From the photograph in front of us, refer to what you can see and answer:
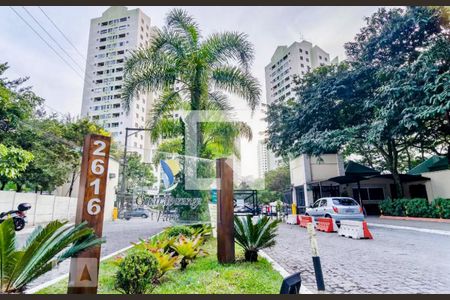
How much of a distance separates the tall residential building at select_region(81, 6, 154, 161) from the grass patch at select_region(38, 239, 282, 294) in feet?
155

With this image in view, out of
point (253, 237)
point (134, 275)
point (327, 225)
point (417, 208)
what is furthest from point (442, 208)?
point (134, 275)

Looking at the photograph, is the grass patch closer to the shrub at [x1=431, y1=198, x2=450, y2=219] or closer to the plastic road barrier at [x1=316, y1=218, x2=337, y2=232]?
the plastic road barrier at [x1=316, y1=218, x2=337, y2=232]

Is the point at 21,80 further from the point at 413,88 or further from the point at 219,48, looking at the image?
the point at 413,88

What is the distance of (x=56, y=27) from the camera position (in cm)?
779

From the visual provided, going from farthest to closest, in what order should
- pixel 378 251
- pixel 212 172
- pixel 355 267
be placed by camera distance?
1. pixel 212 172
2. pixel 378 251
3. pixel 355 267

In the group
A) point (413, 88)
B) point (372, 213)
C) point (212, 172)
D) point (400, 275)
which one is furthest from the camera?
point (372, 213)

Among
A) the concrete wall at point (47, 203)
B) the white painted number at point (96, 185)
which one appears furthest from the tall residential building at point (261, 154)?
the white painted number at point (96, 185)

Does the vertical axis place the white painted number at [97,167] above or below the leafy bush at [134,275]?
above

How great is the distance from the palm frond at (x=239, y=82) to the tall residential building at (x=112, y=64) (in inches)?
1678

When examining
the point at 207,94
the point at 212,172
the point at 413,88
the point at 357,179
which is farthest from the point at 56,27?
the point at 357,179

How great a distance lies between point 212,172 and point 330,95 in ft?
41.0

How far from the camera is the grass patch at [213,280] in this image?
3.72m

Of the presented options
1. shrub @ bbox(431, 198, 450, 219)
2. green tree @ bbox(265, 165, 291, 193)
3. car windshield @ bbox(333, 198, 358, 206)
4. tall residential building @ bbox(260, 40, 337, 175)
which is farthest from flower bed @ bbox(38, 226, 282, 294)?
tall residential building @ bbox(260, 40, 337, 175)

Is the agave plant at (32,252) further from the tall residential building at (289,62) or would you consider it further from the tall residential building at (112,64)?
the tall residential building at (289,62)
